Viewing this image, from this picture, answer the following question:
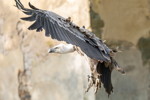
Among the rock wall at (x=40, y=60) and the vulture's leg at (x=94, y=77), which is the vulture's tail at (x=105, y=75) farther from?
the rock wall at (x=40, y=60)

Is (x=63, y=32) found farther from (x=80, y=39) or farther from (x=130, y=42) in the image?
(x=130, y=42)

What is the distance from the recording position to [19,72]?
4.60 metres

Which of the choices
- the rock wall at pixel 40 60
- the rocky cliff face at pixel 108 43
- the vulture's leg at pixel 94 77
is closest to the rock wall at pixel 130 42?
the rocky cliff face at pixel 108 43

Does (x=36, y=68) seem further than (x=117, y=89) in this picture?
Yes

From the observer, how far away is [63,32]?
2572 millimetres

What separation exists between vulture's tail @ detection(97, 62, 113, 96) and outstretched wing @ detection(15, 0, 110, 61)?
4.1 inches

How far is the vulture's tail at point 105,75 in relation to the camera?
266cm

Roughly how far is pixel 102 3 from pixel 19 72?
48.9 inches

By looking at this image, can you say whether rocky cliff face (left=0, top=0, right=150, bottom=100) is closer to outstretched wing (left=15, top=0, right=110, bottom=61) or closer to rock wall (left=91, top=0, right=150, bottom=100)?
rock wall (left=91, top=0, right=150, bottom=100)

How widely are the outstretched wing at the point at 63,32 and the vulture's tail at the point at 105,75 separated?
0.34 ft

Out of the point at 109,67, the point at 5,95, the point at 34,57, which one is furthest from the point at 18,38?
the point at 109,67

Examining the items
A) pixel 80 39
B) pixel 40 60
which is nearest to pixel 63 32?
pixel 80 39

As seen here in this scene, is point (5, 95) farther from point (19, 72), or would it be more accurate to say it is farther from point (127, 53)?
point (127, 53)

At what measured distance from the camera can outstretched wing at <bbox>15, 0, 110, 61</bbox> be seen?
8.28 ft
